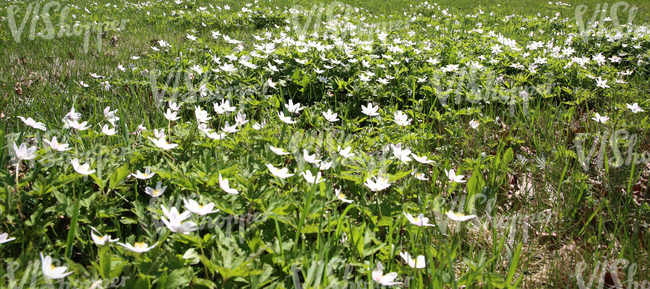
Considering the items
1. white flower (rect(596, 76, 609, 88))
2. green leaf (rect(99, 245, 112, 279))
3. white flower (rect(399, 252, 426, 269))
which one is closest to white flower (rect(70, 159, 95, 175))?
green leaf (rect(99, 245, 112, 279))

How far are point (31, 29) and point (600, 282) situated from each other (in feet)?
21.4

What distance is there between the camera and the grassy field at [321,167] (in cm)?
131

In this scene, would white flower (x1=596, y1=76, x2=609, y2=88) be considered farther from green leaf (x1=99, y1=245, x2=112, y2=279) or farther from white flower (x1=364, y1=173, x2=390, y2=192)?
green leaf (x1=99, y1=245, x2=112, y2=279)

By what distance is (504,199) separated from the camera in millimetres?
2135

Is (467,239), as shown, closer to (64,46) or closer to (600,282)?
(600,282)

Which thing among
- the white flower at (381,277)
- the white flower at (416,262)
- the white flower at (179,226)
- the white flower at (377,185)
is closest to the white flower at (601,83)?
the white flower at (377,185)

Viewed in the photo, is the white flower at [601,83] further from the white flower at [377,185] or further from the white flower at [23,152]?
the white flower at [23,152]

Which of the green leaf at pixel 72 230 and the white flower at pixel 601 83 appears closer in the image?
the green leaf at pixel 72 230

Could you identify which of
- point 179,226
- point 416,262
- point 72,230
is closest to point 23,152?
point 72,230

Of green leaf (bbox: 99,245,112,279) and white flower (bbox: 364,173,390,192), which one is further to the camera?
white flower (bbox: 364,173,390,192)

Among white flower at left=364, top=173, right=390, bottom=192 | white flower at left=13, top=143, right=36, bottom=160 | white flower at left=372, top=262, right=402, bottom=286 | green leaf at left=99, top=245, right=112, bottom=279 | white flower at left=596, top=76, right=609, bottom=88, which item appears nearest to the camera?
green leaf at left=99, top=245, right=112, bottom=279

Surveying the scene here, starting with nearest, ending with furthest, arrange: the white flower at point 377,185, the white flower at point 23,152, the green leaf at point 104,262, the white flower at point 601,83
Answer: the green leaf at point 104,262, the white flower at point 23,152, the white flower at point 377,185, the white flower at point 601,83

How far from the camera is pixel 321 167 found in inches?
71.6

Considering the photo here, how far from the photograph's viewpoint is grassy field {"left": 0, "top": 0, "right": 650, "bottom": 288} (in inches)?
51.5
